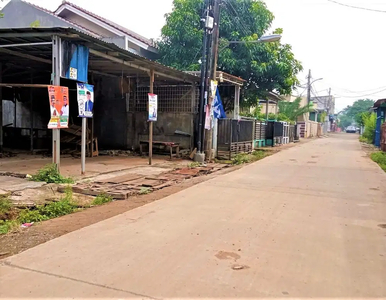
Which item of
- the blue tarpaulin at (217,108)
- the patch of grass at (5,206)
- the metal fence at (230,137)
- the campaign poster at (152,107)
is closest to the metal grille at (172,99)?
the blue tarpaulin at (217,108)

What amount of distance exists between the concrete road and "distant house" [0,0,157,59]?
1333cm

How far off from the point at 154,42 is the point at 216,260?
58.0 feet

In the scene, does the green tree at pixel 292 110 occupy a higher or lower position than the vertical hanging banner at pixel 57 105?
higher

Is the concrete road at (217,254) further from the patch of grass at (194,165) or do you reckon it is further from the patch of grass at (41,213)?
the patch of grass at (194,165)

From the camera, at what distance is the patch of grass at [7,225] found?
4.85m

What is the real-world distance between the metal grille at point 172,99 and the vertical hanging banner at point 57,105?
7373 millimetres

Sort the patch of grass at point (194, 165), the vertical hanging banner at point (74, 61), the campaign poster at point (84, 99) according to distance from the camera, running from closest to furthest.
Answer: the vertical hanging banner at point (74, 61) → the campaign poster at point (84, 99) → the patch of grass at point (194, 165)

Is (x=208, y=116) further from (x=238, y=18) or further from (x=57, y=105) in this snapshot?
(x=238, y=18)

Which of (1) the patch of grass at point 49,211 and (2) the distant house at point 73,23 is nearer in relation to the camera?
(1) the patch of grass at point 49,211

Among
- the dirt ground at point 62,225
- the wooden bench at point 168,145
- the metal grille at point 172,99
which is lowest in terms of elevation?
the dirt ground at point 62,225

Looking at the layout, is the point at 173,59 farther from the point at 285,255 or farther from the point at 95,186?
the point at 285,255

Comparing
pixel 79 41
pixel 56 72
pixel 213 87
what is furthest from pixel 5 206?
pixel 213 87

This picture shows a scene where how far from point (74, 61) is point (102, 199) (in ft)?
12.7

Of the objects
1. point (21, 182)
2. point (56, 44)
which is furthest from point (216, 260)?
point (56, 44)
